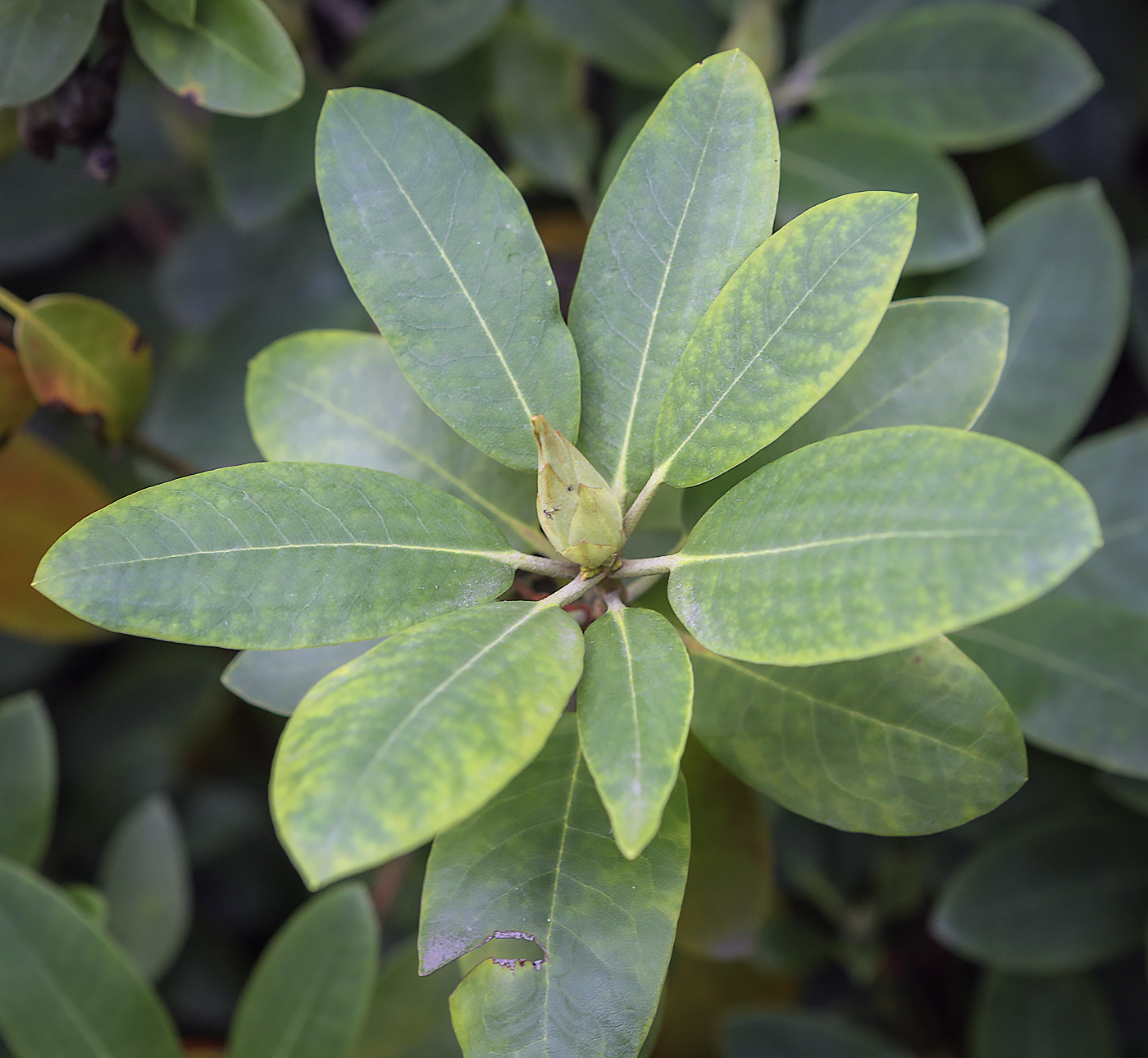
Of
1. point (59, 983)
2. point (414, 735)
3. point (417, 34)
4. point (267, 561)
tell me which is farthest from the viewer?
point (417, 34)

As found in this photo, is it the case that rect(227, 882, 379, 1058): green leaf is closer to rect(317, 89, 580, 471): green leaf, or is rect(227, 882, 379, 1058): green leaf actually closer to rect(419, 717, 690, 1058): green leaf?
rect(419, 717, 690, 1058): green leaf

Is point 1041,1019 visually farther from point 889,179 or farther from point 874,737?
point 889,179

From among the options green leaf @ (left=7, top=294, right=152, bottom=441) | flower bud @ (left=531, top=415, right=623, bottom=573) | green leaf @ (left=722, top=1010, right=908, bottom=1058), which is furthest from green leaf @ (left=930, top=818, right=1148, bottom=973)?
green leaf @ (left=7, top=294, right=152, bottom=441)

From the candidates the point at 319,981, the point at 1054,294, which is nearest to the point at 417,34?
the point at 1054,294

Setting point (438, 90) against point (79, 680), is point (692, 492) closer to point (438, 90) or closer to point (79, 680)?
point (438, 90)

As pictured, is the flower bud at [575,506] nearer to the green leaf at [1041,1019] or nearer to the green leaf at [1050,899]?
the green leaf at [1050,899]

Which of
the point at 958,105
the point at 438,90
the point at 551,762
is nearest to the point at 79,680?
the point at 438,90
